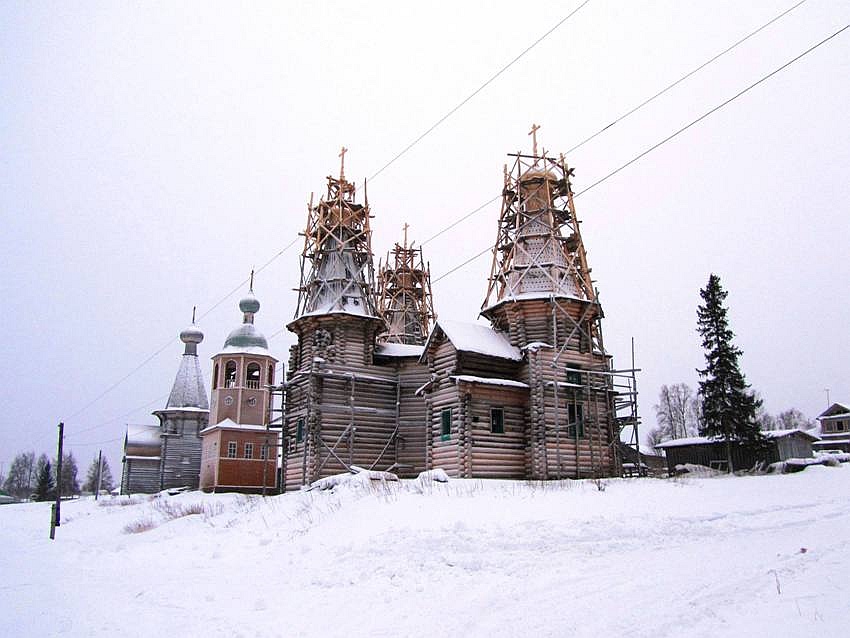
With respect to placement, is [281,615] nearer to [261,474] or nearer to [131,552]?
[131,552]

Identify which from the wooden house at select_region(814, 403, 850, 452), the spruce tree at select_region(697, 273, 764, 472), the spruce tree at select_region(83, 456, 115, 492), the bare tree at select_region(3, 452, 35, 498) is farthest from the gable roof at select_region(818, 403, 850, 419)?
the bare tree at select_region(3, 452, 35, 498)

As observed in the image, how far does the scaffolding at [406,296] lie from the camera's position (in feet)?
175

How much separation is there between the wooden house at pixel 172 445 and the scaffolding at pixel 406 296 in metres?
18.3

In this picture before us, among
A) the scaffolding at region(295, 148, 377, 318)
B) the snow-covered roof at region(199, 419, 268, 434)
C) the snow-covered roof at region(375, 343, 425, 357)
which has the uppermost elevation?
the scaffolding at region(295, 148, 377, 318)

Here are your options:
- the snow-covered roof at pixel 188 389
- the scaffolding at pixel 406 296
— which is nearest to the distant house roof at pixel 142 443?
the snow-covered roof at pixel 188 389

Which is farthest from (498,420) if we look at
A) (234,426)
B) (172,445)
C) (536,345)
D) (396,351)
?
(172,445)

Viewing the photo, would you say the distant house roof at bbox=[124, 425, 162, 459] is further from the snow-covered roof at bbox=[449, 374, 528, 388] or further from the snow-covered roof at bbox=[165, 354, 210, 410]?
the snow-covered roof at bbox=[449, 374, 528, 388]

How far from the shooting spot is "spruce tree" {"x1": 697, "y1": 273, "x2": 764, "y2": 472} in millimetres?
36156

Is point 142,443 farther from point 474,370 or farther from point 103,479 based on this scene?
point 103,479

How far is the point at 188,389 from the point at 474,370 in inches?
1453

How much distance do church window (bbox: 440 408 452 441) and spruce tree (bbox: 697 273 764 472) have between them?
14.2m

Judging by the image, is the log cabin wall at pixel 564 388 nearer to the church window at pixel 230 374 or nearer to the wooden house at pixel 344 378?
the wooden house at pixel 344 378

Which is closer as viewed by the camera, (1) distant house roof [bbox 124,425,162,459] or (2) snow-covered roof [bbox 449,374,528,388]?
(2) snow-covered roof [bbox 449,374,528,388]

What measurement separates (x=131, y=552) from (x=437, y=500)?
9.36 metres
